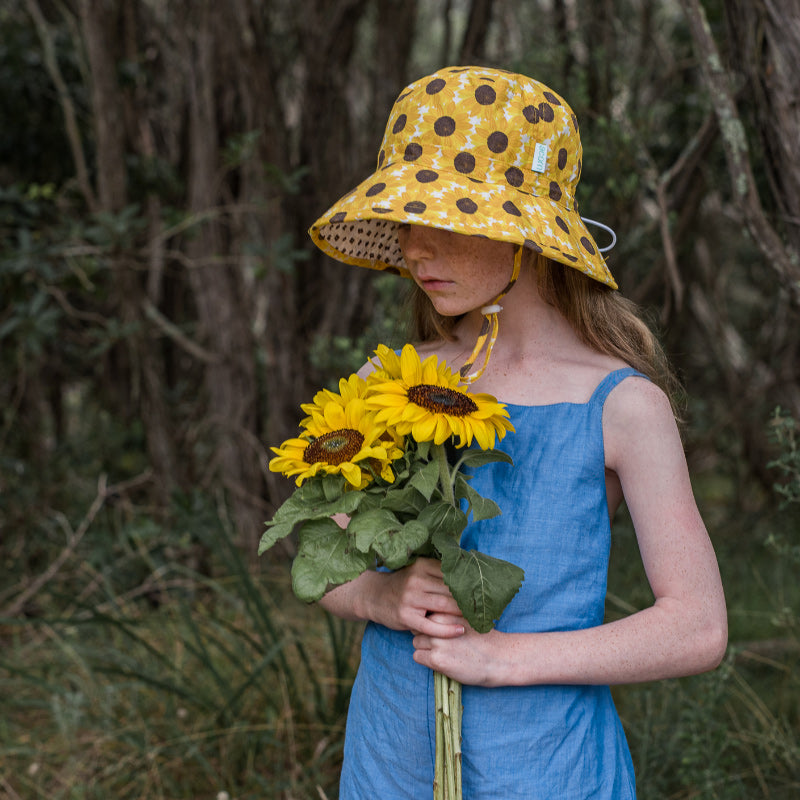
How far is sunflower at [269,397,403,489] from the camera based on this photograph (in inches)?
44.2

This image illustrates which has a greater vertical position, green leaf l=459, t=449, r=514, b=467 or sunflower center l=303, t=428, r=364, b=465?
sunflower center l=303, t=428, r=364, b=465

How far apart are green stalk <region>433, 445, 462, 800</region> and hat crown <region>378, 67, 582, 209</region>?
18.6 inches

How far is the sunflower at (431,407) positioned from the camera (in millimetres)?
1112

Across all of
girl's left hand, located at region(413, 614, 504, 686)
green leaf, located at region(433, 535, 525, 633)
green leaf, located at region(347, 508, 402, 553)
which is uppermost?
green leaf, located at region(347, 508, 402, 553)

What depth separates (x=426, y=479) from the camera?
1.13 meters

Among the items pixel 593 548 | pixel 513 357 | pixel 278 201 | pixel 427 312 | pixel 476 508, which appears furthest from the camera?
pixel 278 201

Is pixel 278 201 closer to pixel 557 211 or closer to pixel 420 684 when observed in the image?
pixel 557 211

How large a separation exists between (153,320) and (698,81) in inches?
107

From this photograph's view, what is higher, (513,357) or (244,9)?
(244,9)

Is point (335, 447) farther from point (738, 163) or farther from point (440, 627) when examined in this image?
point (738, 163)

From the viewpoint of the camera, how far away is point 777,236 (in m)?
1.93

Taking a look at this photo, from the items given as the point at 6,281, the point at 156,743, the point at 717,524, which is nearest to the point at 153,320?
the point at 6,281

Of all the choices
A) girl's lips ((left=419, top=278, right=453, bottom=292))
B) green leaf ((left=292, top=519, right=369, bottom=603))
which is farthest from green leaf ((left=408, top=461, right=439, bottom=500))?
girl's lips ((left=419, top=278, right=453, bottom=292))

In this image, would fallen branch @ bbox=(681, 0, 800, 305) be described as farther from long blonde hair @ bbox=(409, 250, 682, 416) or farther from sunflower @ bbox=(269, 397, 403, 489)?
sunflower @ bbox=(269, 397, 403, 489)
